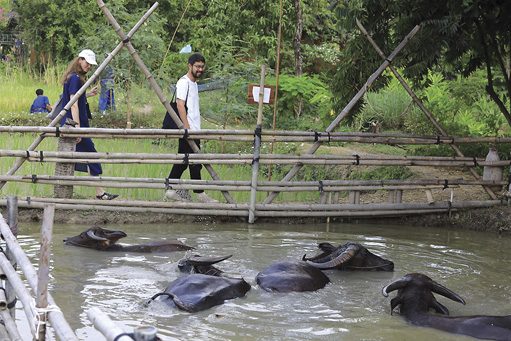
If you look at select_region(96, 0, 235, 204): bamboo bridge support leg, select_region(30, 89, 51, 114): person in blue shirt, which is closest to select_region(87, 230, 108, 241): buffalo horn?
select_region(96, 0, 235, 204): bamboo bridge support leg

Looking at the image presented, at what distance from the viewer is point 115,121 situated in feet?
45.8

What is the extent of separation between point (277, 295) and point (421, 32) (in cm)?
385

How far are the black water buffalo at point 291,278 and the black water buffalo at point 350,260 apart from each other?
0.34m

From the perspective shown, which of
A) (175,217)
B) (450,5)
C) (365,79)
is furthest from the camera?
(365,79)

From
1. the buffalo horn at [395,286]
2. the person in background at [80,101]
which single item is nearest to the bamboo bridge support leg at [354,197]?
the person in background at [80,101]

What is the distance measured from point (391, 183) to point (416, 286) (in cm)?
327

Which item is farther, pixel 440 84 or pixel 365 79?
pixel 440 84

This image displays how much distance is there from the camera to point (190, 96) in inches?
336

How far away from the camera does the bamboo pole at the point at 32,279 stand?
3143mm

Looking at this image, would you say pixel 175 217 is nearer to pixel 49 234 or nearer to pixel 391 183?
pixel 391 183

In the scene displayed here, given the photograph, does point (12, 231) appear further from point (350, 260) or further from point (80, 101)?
point (80, 101)

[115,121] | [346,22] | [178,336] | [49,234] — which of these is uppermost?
[346,22]

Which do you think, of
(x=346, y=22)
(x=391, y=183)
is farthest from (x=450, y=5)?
(x=391, y=183)

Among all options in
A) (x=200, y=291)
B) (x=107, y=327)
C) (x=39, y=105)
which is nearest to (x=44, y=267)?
(x=107, y=327)
